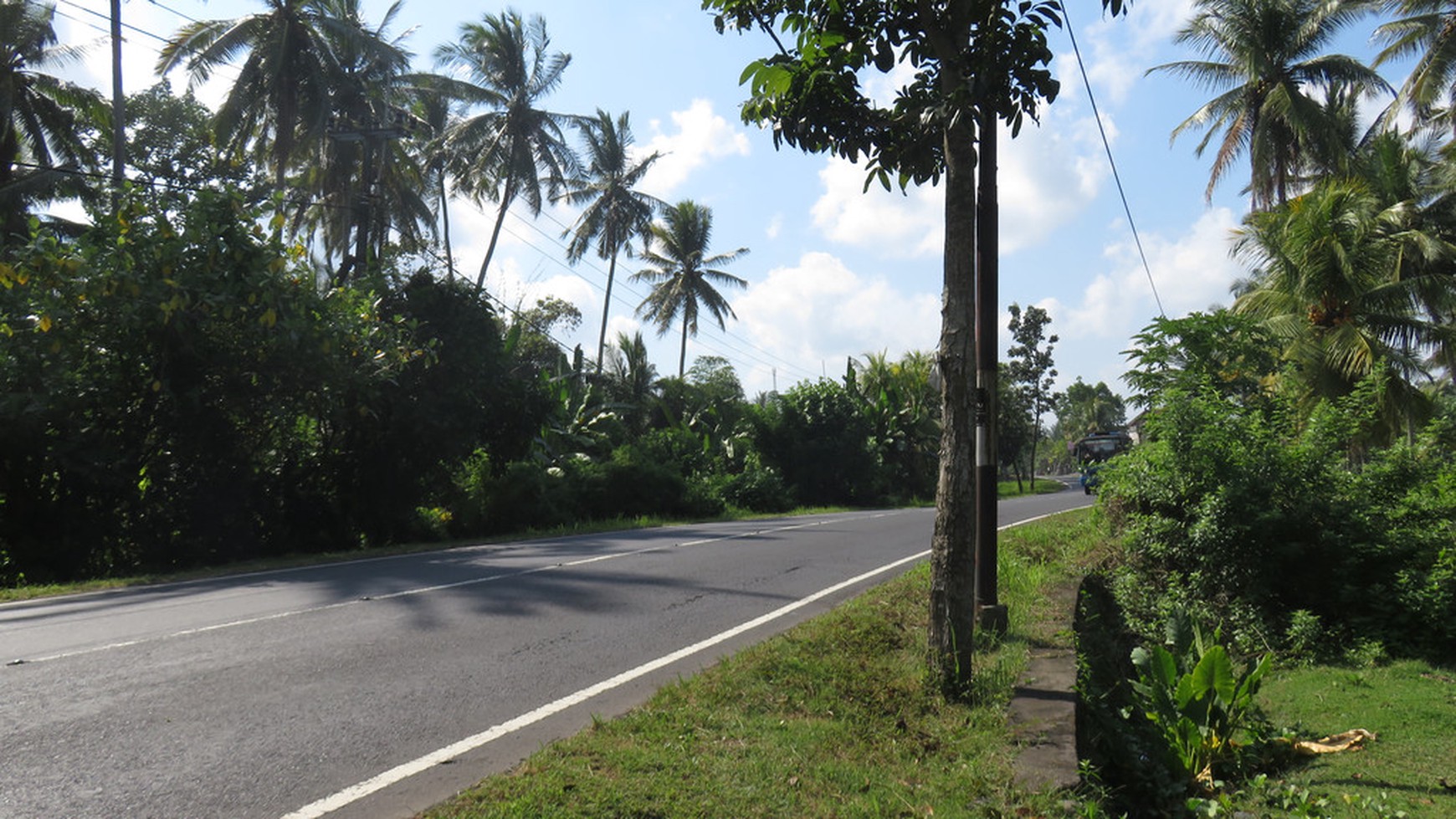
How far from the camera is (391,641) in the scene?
763 centimetres

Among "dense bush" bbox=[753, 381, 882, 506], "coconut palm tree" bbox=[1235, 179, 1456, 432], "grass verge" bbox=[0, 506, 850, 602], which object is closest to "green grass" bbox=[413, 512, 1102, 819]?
"grass verge" bbox=[0, 506, 850, 602]

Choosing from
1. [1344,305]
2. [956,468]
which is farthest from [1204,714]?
[1344,305]

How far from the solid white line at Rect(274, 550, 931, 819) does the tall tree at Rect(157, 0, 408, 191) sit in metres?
24.0

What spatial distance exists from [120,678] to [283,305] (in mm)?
11193

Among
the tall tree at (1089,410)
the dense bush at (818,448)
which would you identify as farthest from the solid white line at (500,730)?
the tall tree at (1089,410)

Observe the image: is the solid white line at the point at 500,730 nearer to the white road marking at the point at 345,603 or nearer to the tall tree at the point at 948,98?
the tall tree at the point at 948,98

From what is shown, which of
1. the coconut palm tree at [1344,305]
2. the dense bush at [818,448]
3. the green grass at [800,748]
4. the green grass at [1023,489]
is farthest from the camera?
the green grass at [1023,489]

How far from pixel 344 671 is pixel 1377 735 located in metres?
6.40

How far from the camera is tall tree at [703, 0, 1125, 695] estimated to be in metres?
5.84

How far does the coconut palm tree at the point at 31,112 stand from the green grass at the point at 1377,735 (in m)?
28.2

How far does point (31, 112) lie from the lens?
2630cm

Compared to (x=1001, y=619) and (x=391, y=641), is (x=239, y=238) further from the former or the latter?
(x=1001, y=619)

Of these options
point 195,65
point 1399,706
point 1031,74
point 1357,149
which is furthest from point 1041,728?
point 195,65

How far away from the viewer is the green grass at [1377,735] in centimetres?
502
